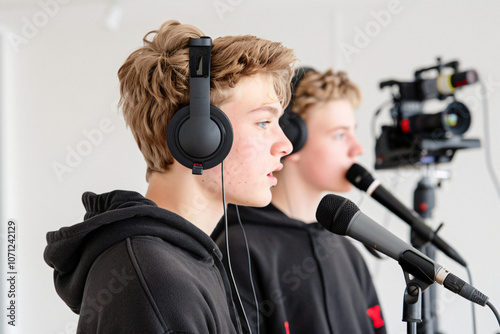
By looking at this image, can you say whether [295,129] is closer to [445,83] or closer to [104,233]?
[445,83]

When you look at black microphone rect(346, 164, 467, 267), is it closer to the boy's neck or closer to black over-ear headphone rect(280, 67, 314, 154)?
black over-ear headphone rect(280, 67, 314, 154)

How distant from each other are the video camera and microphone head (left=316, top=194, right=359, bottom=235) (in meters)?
0.84

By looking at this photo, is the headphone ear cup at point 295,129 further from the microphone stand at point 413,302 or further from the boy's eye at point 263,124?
the microphone stand at point 413,302

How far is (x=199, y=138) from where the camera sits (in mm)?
760

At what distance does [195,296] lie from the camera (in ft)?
2.23

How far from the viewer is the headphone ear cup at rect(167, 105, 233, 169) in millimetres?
761

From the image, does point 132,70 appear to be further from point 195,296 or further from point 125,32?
point 125,32

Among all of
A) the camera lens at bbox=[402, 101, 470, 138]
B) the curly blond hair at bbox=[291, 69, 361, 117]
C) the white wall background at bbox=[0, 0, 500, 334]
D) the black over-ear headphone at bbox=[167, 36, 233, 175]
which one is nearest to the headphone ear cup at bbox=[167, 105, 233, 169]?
the black over-ear headphone at bbox=[167, 36, 233, 175]

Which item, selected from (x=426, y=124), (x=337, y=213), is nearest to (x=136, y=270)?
(x=337, y=213)

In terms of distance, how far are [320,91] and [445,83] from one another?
1.41 feet

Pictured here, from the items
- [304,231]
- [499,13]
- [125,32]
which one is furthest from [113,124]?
[499,13]

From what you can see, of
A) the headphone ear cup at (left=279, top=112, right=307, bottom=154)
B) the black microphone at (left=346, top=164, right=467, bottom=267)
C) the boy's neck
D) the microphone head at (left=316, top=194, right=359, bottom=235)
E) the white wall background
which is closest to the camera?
the microphone head at (left=316, top=194, right=359, bottom=235)

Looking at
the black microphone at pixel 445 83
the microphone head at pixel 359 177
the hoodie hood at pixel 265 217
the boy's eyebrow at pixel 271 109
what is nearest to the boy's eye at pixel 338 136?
the microphone head at pixel 359 177

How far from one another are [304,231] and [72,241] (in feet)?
2.41
